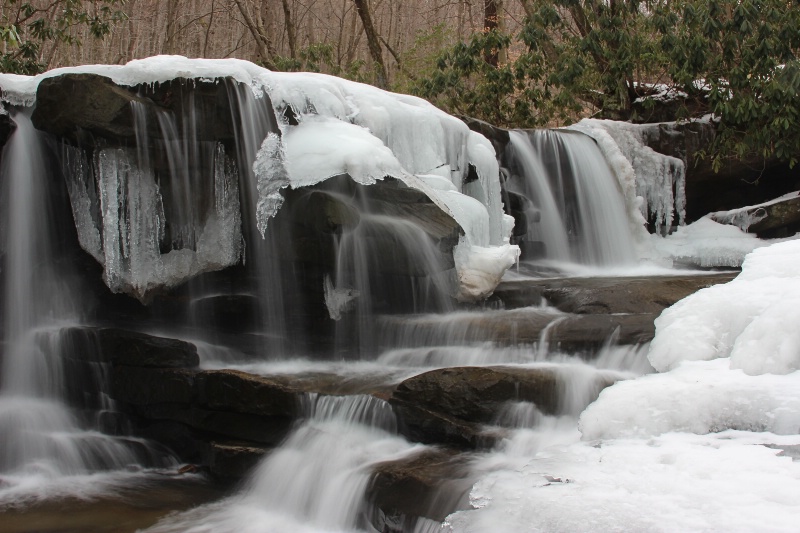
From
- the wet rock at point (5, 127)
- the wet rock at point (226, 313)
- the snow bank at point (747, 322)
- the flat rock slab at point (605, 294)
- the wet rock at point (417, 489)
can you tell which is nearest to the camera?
the wet rock at point (417, 489)

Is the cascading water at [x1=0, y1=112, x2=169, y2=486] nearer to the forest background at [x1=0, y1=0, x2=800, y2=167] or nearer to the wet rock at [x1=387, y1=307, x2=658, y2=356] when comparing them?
the forest background at [x1=0, y1=0, x2=800, y2=167]

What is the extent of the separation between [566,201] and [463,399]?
18.6 feet

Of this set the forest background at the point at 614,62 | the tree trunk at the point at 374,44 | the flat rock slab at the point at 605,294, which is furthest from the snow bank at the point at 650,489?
the tree trunk at the point at 374,44

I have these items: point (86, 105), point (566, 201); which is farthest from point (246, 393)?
point (566, 201)

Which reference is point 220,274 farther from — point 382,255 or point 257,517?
point 257,517

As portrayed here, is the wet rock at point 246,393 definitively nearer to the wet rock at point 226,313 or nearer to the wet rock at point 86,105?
the wet rock at point 226,313

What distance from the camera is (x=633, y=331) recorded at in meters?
5.36

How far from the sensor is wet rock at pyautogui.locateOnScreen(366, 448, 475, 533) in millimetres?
3902

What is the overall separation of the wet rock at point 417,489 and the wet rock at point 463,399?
0.22 meters

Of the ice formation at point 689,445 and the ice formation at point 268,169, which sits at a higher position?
the ice formation at point 268,169

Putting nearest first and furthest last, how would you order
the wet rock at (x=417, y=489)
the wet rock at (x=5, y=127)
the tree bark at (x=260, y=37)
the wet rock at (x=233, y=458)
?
the wet rock at (x=417, y=489) < the wet rock at (x=233, y=458) < the wet rock at (x=5, y=127) < the tree bark at (x=260, y=37)

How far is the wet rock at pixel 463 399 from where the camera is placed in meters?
4.74

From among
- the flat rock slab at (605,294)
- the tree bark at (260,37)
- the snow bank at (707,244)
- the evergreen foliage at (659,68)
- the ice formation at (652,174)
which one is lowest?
the flat rock slab at (605,294)

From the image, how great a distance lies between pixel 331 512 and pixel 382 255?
2778mm
